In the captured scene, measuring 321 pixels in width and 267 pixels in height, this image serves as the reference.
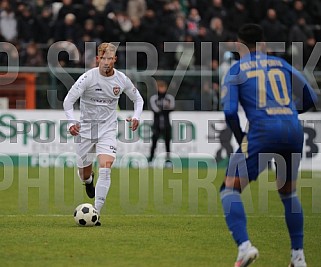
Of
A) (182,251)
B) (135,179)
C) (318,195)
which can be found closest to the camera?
(182,251)

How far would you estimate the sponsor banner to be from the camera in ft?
77.5

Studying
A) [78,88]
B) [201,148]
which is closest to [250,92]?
[78,88]

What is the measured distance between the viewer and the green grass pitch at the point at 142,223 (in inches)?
378

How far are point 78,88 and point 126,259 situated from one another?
153 inches

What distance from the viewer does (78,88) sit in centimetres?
1263

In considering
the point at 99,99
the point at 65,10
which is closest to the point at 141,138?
the point at 65,10

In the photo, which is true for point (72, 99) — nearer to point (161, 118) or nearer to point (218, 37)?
point (161, 118)

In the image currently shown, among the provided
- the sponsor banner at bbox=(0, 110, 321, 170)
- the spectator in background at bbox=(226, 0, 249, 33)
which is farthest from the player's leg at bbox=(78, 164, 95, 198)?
the spectator in background at bbox=(226, 0, 249, 33)

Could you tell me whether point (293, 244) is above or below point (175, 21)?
below

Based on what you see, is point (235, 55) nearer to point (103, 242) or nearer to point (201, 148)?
point (201, 148)

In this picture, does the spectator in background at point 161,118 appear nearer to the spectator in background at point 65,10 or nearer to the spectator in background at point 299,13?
the spectator in background at point 65,10

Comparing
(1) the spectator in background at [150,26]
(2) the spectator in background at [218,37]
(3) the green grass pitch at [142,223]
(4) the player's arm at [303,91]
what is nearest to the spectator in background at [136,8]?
(1) the spectator in background at [150,26]

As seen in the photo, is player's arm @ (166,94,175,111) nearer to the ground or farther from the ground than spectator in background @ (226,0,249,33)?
nearer to the ground

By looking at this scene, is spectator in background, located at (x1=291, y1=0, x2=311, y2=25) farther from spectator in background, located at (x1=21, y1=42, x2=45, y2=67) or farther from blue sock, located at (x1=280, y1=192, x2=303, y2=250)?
blue sock, located at (x1=280, y1=192, x2=303, y2=250)
